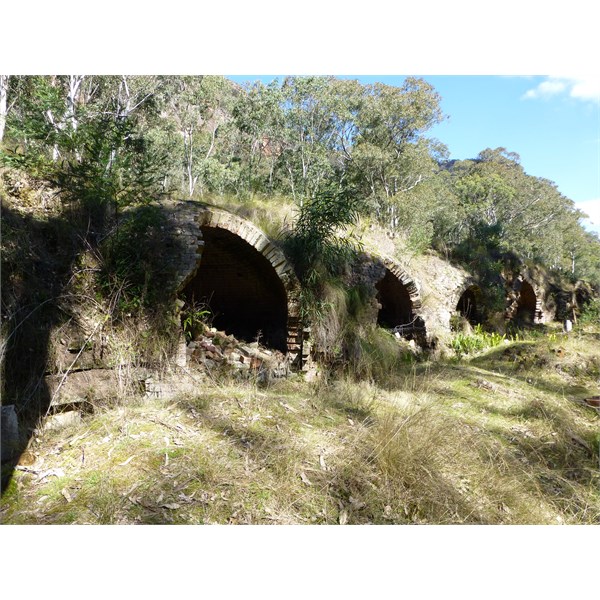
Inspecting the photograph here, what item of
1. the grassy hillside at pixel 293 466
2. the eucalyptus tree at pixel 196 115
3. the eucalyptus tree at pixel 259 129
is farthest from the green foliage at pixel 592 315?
the eucalyptus tree at pixel 196 115

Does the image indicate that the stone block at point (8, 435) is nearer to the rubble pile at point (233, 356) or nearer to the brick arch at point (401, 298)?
the rubble pile at point (233, 356)

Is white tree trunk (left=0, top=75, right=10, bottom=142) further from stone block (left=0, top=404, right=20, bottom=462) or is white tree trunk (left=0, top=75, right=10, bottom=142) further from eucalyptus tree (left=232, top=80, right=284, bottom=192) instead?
eucalyptus tree (left=232, top=80, right=284, bottom=192)

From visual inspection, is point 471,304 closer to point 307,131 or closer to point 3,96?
point 307,131

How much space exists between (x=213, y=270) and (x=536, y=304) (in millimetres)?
13684

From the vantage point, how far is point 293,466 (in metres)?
3.33

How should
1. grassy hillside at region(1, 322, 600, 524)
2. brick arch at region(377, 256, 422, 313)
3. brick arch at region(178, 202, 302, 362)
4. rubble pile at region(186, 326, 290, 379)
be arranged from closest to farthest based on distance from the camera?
grassy hillside at region(1, 322, 600, 524)
brick arch at region(178, 202, 302, 362)
rubble pile at region(186, 326, 290, 379)
brick arch at region(377, 256, 422, 313)

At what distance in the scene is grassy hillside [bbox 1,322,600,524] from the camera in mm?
2951

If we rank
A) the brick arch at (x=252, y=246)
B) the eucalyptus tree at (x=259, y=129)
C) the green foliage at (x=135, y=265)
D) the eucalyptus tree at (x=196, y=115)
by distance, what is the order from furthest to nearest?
the eucalyptus tree at (x=259, y=129), the eucalyptus tree at (x=196, y=115), the brick arch at (x=252, y=246), the green foliage at (x=135, y=265)

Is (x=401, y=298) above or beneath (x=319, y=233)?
beneath

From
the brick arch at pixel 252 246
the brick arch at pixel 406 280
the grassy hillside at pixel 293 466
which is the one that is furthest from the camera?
the brick arch at pixel 406 280

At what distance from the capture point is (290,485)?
3.12 metres

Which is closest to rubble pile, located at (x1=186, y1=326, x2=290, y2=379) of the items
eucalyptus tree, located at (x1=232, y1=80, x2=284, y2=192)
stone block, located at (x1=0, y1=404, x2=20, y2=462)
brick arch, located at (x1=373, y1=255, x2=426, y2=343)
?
stone block, located at (x1=0, y1=404, x2=20, y2=462)

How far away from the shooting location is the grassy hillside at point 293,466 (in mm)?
2951

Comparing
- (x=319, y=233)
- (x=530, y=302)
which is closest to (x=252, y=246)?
(x=319, y=233)
